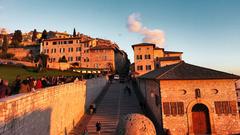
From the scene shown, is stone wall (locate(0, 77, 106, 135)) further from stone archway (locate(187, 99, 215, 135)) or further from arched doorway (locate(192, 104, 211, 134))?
arched doorway (locate(192, 104, 211, 134))

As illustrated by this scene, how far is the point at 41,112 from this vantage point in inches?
401

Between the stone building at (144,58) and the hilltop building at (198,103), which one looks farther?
the stone building at (144,58)

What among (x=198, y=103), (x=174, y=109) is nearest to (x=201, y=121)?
(x=198, y=103)

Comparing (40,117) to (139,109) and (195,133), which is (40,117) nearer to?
(195,133)

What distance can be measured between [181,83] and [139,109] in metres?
9.15

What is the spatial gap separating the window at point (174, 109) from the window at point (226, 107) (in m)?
3.31

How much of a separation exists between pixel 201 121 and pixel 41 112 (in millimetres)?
14592

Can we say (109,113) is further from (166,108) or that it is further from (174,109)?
(174,109)

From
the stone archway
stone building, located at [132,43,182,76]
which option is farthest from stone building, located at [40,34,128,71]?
the stone archway

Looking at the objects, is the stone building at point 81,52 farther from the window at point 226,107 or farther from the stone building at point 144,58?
the window at point 226,107

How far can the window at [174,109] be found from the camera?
1695 cm

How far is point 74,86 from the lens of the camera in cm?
1855

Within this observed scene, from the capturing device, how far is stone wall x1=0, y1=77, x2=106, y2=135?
21.6 feet

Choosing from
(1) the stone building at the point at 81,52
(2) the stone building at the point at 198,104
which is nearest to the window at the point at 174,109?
(2) the stone building at the point at 198,104
